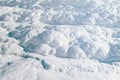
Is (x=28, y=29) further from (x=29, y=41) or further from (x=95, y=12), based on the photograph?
(x=95, y=12)

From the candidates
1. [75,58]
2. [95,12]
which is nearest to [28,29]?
[75,58]

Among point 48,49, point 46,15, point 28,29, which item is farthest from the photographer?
point 46,15

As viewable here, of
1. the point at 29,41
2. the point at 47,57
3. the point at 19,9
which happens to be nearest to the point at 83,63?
the point at 47,57

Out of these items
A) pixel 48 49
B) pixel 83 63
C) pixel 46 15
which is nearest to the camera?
pixel 83 63

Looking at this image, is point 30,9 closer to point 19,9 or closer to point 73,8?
point 19,9

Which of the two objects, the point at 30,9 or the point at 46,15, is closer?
the point at 46,15

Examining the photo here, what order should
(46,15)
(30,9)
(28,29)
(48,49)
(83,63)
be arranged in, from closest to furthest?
(83,63) → (48,49) → (28,29) → (46,15) → (30,9)
